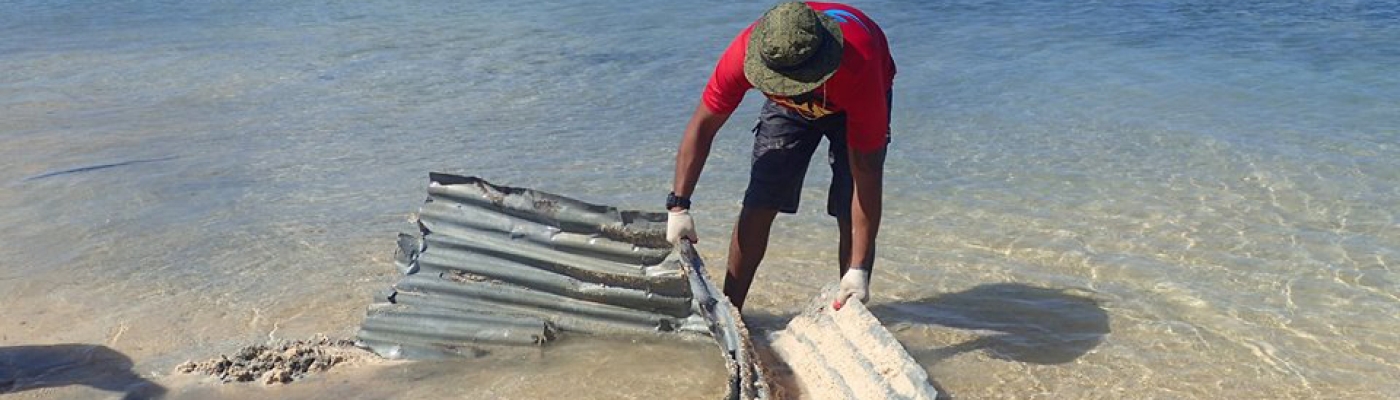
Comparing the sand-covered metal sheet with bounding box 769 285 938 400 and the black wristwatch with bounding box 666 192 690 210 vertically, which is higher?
the black wristwatch with bounding box 666 192 690 210

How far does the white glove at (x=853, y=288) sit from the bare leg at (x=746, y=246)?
503mm

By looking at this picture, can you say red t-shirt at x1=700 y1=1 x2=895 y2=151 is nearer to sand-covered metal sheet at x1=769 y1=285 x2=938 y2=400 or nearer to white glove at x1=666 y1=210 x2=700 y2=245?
white glove at x1=666 y1=210 x2=700 y2=245

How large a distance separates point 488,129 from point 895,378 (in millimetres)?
5143

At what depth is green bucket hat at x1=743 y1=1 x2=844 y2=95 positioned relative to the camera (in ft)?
10.9

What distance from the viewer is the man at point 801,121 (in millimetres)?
3379

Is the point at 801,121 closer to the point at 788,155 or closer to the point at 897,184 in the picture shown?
the point at 788,155

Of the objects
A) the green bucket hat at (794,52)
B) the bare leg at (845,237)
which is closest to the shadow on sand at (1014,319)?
the bare leg at (845,237)

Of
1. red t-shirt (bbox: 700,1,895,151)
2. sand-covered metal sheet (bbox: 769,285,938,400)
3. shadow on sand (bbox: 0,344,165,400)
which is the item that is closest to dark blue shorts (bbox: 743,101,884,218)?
red t-shirt (bbox: 700,1,895,151)

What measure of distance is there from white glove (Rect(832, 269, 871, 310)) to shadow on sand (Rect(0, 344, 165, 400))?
212cm

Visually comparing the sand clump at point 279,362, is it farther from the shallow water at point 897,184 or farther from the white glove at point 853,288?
the white glove at point 853,288

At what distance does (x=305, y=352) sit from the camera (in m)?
4.23

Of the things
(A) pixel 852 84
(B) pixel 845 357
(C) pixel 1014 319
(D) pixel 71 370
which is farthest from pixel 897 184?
(D) pixel 71 370

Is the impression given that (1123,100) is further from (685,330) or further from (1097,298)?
(685,330)

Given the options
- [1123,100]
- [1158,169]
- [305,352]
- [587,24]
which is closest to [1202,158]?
[1158,169]
